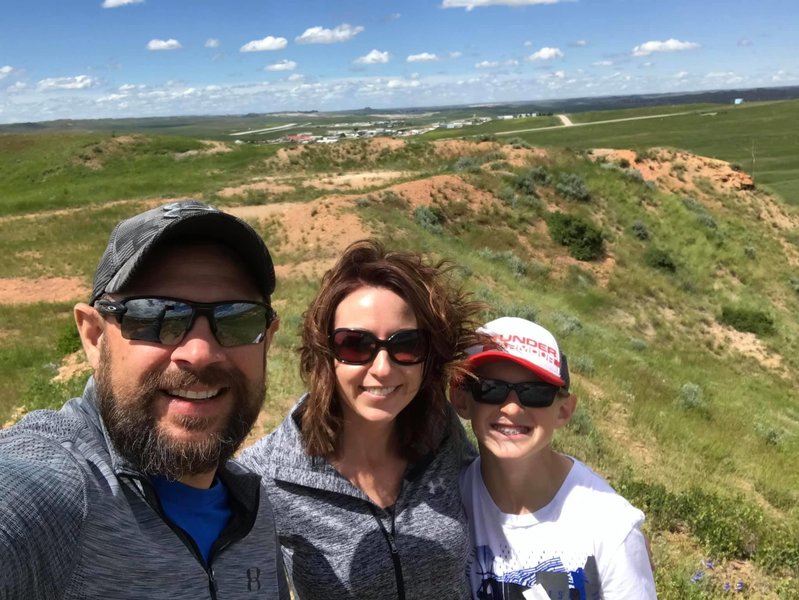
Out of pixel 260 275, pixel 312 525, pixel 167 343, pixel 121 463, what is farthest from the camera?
pixel 312 525

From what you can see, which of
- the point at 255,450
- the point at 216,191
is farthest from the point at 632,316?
the point at 216,191

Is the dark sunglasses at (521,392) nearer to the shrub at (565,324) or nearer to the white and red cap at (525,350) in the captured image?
the white and red cap at (525,350)

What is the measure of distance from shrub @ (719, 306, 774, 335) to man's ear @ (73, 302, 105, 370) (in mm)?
18274

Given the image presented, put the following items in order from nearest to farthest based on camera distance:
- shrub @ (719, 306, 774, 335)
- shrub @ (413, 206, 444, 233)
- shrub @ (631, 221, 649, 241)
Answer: shrub @ (719, 306, 774, 335) → shrub @ (413, 206, 444, 233) → shrub @ (631, 221, 649, 241)

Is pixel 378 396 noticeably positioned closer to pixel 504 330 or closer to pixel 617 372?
pixel 504 330

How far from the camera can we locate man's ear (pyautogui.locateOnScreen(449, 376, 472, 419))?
7.68ft

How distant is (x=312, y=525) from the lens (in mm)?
2104

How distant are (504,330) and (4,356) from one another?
10.6 m

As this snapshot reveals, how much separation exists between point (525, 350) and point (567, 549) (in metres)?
0.71

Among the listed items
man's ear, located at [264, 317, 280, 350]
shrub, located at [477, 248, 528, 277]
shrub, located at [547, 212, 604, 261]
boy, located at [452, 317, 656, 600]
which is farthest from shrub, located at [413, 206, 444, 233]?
man's ear, located at [264, 317, 280, 350]

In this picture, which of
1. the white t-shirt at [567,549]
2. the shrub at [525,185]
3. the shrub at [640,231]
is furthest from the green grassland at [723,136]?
the white t-shirt at [567,549]

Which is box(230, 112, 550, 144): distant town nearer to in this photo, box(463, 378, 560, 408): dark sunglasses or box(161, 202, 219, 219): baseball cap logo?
box(463, 378, 560, 408): dark sunglasses

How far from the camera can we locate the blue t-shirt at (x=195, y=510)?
1.55 meters

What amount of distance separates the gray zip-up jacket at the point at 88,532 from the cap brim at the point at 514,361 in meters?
1.06
